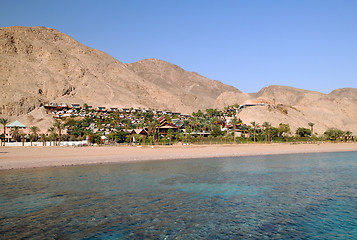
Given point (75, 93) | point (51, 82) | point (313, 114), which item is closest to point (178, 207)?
point (313, 114)

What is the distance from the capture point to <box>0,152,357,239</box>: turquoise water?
11117mm

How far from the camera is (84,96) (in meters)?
156

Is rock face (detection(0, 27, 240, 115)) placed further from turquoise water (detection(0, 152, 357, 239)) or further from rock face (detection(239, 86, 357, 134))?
turquoise water (detection(0, 152, 357, 239))

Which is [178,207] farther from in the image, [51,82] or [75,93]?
[51,82]

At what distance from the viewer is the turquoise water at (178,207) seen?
36.5ft

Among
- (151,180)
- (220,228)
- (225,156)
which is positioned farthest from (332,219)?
(225,156)

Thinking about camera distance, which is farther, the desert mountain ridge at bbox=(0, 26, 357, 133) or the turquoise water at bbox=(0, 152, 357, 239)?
the desert mountain ridge at bbox=(0, 26, 357, 133)

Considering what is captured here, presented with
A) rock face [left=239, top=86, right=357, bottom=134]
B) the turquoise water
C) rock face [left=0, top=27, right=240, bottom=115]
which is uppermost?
rock face [left=0, top=27, right=240, bottom=115]

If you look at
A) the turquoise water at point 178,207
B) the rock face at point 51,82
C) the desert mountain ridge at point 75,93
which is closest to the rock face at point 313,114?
the desert mountain ridge at point 75,93

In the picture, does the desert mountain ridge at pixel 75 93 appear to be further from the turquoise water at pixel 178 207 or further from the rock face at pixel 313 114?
the turquoise water at pixel 178 207

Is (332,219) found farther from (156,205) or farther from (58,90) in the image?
(58,90)

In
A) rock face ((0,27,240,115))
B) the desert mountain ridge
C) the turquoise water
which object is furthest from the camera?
rock face ((0,27,240,115))

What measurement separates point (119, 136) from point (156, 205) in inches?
2260

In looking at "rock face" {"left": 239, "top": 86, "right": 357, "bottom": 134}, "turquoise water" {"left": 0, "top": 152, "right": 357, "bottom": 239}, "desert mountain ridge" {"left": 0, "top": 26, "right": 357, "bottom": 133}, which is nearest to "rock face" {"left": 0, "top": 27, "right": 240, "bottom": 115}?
"desert mountain ridge" {"left": 0, "top": 26, "right": 357, "bottom": 133}
